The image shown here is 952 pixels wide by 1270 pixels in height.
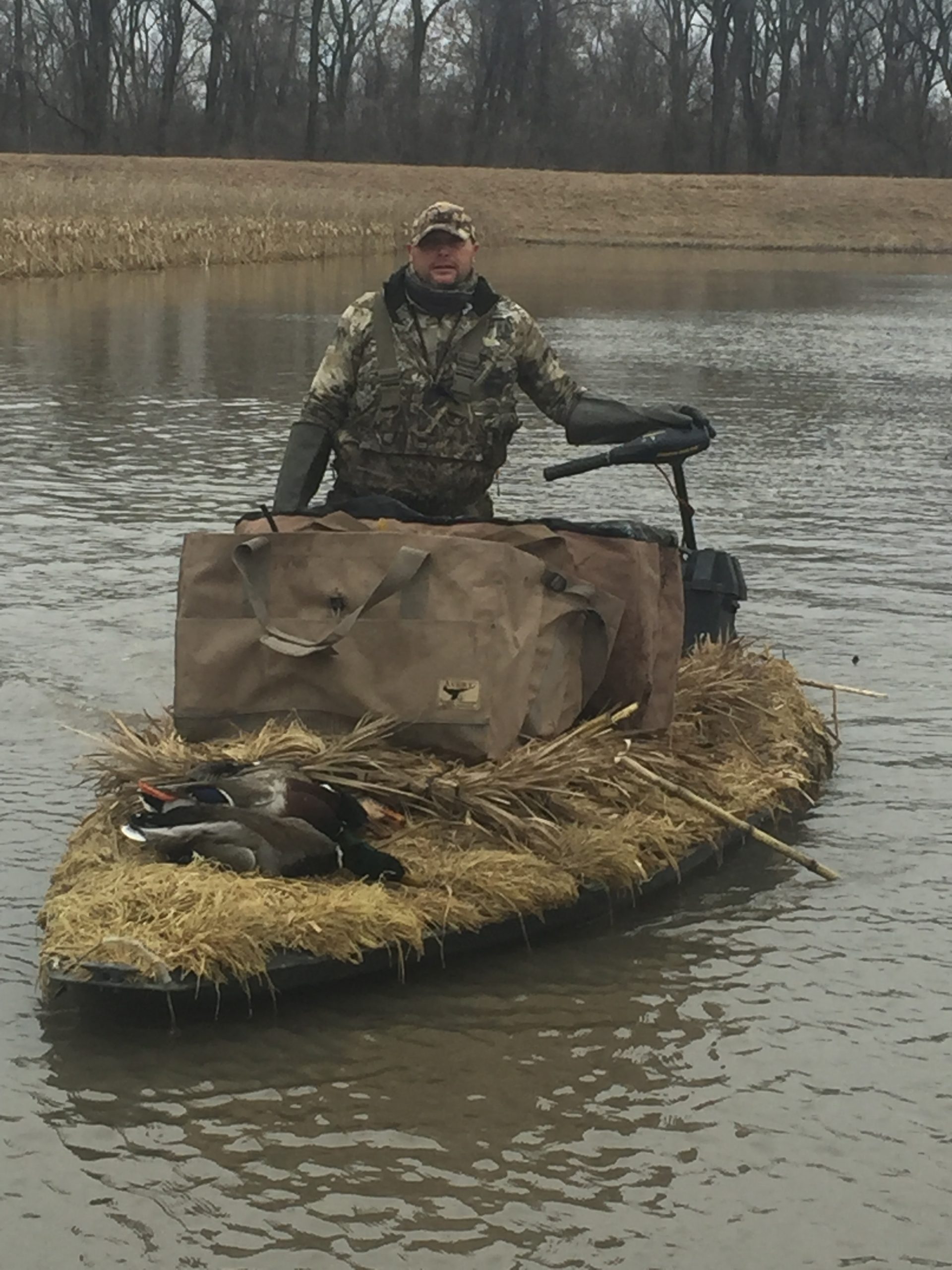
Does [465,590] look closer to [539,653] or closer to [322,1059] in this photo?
[539,653]

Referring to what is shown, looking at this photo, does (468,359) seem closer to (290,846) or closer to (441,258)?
(441,258)

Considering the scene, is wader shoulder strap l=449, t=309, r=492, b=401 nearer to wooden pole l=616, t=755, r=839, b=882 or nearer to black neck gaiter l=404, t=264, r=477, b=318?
black neck gaiter l=404, t=264, r=477, b=318

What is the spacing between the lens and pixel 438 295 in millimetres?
5828

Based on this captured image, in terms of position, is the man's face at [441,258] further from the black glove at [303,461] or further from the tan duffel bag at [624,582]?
the tan duffel bag at [624,582]

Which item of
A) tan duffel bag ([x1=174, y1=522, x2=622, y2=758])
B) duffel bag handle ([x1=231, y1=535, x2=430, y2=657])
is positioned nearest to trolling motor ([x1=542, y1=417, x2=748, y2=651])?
tan duffel bag ([x1=174, y1=522, x2=622, y2=758])

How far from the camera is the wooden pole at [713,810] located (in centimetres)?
525

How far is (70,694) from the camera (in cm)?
727

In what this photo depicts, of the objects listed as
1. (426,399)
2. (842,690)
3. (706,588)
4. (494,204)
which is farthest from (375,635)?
(494,204)

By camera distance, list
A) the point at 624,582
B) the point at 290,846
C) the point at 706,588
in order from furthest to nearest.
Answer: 1. the point at 706,588
2. the point at 624,582
3. the point at 290,846

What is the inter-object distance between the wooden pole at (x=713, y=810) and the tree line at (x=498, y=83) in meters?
66.5

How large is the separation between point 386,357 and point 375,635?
1.17 meters

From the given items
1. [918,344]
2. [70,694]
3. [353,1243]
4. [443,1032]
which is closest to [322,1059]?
[443,1032]

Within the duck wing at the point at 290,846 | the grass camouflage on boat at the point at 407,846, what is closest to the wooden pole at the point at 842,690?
the grass camouflage on boat at the point at 407,846

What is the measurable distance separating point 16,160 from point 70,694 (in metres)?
44.1
